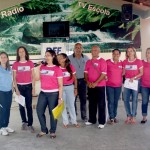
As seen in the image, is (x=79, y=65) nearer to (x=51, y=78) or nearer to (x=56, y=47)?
(x=51, y=78)

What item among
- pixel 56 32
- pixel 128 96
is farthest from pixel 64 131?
pixel 56 32

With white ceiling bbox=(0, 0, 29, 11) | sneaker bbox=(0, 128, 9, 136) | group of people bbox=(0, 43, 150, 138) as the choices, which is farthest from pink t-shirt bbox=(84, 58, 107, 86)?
white ceiling bbox=(0, 0, 29, 11)

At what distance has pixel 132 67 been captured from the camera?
5023 mm

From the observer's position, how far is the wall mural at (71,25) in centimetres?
912

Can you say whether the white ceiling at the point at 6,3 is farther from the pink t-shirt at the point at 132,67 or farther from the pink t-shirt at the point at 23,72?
the pink t-shirt at the point at 132,67

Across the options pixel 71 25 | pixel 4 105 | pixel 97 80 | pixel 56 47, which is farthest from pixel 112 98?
pixel 71 25

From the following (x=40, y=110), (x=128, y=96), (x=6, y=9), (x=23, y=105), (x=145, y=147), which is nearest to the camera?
(x=145, y=147)

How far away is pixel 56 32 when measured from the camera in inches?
363

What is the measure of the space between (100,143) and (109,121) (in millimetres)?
1162

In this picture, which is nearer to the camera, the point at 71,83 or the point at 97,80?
the point at 97,80

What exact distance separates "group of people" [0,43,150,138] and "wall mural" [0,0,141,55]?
161 inches

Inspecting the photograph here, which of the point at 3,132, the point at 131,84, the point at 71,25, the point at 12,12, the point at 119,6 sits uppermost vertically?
the point at 119,6

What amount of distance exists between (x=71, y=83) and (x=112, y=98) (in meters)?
0.80

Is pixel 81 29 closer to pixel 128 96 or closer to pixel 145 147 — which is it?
pixel 128 96
